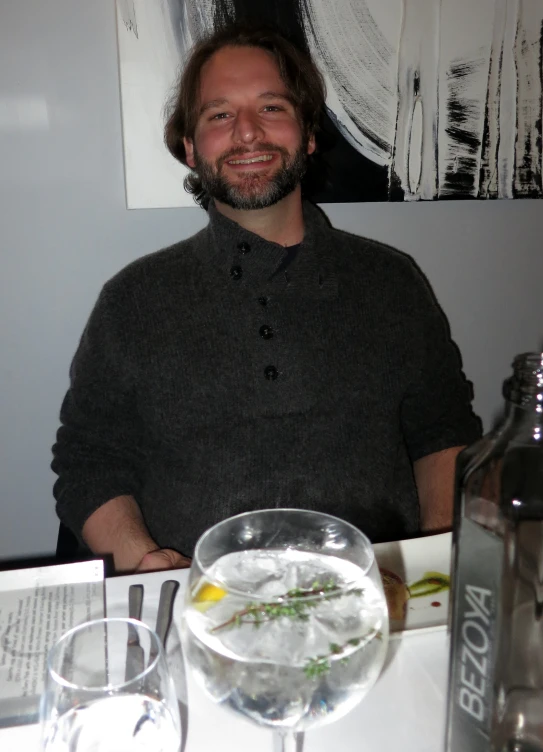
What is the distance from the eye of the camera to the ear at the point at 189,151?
1403 mm

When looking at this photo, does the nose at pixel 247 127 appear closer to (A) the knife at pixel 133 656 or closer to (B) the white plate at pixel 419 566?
(B) the white plate at pixel 419 566

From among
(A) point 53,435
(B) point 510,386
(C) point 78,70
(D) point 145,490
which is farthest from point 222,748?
(C) point 78,70

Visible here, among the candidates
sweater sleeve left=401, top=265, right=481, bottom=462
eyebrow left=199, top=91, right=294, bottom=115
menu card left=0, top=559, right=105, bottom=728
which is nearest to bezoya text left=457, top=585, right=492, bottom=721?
menu card left=0, top=559, right=105, bottom=728

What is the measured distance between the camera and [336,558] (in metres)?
0.45

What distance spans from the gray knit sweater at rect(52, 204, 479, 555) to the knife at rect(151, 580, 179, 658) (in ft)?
1.44

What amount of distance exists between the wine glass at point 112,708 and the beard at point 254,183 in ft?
3.19

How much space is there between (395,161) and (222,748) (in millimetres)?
1405

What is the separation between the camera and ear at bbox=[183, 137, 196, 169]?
1403mm

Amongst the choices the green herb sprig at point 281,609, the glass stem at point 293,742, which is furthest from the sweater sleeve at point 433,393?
the green herb sprig at point 281,609

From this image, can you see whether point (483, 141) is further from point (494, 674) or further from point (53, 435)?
point (494, 674)

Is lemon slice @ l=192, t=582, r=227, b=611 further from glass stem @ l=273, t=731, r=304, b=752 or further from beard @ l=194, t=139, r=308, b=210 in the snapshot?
beard @ l=194, t=139, r=308, b=210

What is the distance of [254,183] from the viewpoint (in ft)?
4.25

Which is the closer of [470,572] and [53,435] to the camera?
[470,572]

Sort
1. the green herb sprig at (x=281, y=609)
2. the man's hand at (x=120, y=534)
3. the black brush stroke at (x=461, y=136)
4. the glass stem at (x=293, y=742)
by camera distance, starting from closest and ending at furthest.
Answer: the green herb sprig at (x=281, y=609) < the glass stem at (x=293, y=742) < the man's hand at (x=120, y=534) < the black brush stroke at (x=461, y=136)
